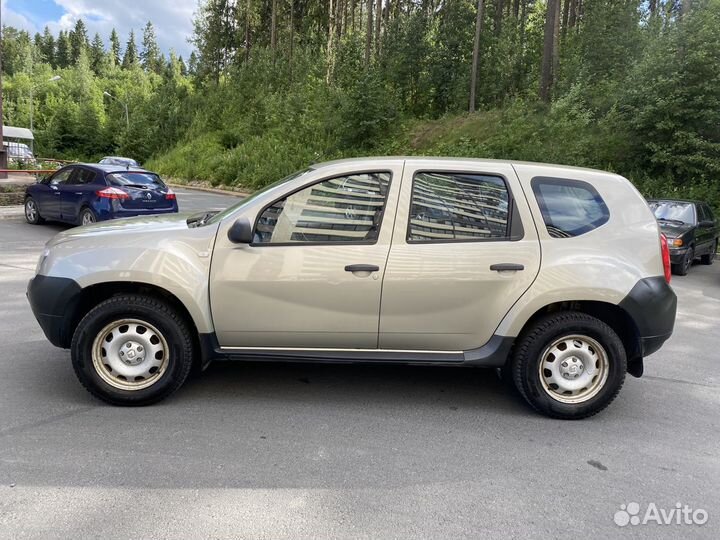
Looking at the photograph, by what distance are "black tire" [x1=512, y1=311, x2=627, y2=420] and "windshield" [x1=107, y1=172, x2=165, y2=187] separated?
10230 millimetres

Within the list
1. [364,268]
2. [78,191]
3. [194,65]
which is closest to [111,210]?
[78,191]

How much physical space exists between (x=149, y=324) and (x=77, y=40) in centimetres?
14801

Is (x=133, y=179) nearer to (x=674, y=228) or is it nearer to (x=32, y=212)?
(x=32, y=212)

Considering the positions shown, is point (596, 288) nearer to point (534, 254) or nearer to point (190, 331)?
point (534, 254)

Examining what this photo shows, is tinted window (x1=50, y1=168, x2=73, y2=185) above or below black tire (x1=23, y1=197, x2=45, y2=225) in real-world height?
above

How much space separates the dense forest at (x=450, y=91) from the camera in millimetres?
17234

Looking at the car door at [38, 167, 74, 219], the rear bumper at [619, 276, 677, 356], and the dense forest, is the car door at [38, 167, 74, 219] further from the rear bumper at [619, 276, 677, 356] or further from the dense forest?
the dense forest

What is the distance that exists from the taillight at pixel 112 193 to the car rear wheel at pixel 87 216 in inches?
18.6

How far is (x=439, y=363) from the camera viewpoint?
3.93 m

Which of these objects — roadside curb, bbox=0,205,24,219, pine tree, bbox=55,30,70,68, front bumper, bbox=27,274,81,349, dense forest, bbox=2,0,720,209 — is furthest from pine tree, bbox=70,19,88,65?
front bumper, bbox=27,274,81,349

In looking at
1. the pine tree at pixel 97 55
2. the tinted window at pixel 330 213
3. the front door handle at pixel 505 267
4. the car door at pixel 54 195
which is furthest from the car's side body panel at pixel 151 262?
the pine tree at pixel 97 55

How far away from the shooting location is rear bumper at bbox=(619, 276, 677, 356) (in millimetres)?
3895

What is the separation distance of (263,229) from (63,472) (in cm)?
191

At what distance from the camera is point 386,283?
12.5ft
